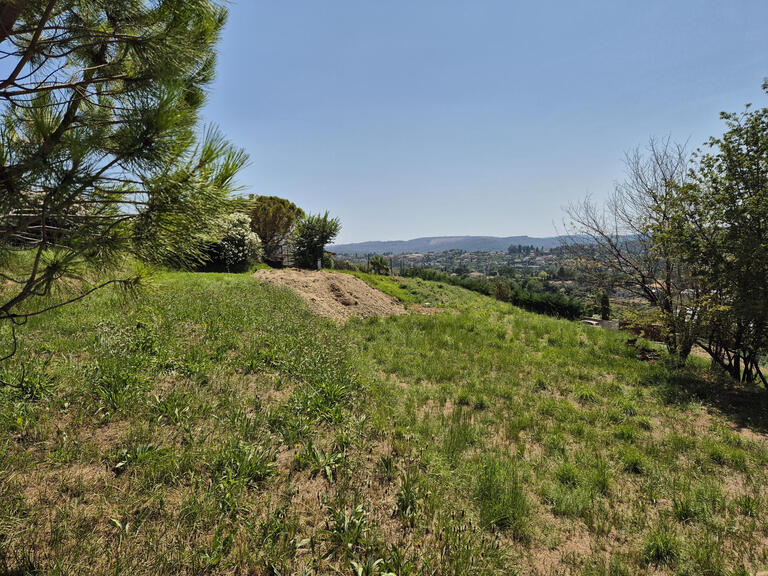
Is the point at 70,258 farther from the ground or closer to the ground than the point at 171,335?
farther from the ground

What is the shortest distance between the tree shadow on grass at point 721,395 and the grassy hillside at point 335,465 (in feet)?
0.25

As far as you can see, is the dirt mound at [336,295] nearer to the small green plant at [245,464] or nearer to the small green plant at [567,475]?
the small green plant at [245,464]

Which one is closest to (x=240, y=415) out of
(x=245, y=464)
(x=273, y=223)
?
(x=245, y=464)

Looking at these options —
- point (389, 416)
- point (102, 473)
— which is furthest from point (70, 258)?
point (389, 416)

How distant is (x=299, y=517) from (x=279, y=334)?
4730 mm

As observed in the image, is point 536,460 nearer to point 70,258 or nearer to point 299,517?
point 299,517

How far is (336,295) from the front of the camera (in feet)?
43.9

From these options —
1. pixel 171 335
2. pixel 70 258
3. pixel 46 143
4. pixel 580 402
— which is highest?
pixel 46 143

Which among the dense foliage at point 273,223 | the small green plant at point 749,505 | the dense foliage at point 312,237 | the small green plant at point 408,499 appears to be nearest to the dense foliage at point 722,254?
the small green plant at point 749,505

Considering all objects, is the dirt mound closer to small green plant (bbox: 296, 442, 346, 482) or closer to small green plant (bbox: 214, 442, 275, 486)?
small green plant (bbox: 296, 442, 346, 482)

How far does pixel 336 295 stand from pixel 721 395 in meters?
11.9

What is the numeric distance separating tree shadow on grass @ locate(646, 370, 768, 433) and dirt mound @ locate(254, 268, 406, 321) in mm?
8850

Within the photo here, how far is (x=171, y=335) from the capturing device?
5.62m

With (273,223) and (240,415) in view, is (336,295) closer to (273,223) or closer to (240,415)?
(240,415)
